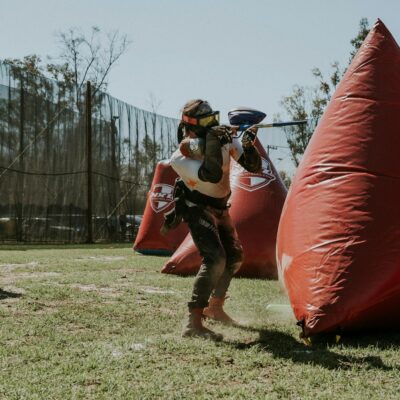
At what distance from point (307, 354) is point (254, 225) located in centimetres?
346

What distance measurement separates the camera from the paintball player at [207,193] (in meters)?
3.41

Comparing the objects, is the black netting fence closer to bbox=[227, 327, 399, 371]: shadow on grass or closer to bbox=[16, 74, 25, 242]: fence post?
bbox=[16, 74, 25, 242]: fence post

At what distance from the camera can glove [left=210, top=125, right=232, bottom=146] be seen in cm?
344

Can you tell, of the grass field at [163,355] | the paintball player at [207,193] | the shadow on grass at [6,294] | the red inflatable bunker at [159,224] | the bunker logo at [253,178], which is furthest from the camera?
the red inflatable bunker at [159,224]

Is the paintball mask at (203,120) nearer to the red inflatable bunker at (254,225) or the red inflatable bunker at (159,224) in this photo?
the red inflatable bunker at (254,225)

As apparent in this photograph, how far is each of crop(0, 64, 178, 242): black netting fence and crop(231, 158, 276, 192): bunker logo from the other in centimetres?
714

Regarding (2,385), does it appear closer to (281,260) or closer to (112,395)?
(112,395)

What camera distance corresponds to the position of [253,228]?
247 inches

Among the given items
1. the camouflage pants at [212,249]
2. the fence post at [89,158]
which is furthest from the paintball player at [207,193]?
the fence post at [89,158]

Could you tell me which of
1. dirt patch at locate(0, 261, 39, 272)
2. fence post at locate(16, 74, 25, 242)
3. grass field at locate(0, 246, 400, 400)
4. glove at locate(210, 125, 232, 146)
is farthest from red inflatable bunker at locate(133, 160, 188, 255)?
glove at locate(210, 125, 232, 146)

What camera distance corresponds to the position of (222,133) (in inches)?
135

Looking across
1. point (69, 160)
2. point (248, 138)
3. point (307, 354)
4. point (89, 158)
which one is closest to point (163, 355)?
point (307, 354)

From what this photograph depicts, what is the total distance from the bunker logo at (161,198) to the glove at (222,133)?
6263 mm

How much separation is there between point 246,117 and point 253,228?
2.43 metres
